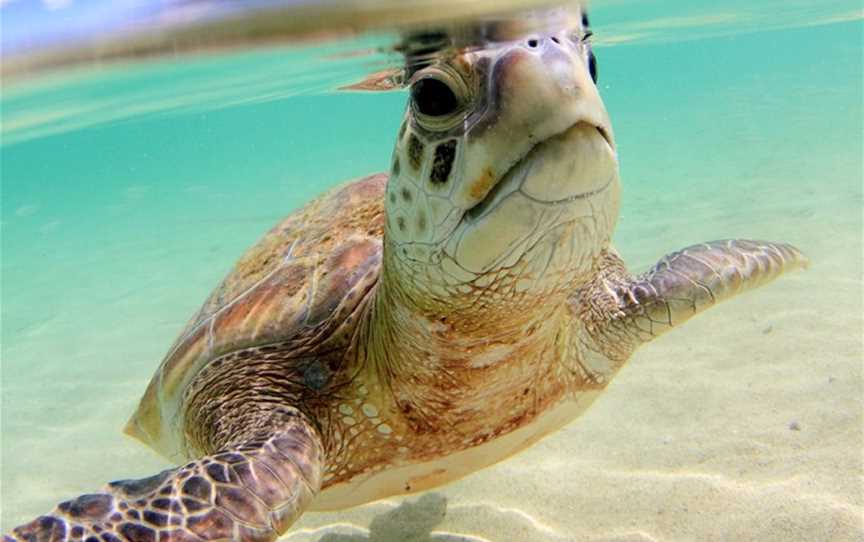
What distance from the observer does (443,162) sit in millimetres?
1901

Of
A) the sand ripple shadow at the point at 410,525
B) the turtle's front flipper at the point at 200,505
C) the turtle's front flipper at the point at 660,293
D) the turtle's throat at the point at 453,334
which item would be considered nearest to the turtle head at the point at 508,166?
the turtle's throat at the point at 453,334

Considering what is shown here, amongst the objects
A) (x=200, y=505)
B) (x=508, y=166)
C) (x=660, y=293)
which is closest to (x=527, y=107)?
(x=508, y=166)

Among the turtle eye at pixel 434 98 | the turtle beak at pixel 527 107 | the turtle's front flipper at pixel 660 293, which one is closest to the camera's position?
the turtle beak at pixel 527 107

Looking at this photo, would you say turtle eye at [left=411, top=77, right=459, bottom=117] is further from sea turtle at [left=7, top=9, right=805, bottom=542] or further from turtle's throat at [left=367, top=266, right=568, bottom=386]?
turtle's throat at [left=367, top=266, right=568, bottom=386]

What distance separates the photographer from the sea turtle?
5.96 feet

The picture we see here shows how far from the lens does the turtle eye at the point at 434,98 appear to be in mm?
1860

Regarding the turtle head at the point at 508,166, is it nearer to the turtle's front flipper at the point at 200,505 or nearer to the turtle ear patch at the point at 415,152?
the turtle ear patch at the point at 415,152

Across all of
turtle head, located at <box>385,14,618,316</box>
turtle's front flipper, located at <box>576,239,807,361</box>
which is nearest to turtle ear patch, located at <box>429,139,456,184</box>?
turtle head, located at <box>385,14,618,316</box>

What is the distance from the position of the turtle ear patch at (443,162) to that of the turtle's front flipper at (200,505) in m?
1.19

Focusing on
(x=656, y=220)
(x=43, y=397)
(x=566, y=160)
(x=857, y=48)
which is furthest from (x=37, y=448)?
(x=857, y=48)

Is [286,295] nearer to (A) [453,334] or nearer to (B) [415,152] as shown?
(A) [453,334]

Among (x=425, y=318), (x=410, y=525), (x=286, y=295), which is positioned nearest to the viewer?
(x=425, y=318)

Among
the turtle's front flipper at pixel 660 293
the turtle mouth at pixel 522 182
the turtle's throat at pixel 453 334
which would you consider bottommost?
the turtle's front flipper at pixel 660 293

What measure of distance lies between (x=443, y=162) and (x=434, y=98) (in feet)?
0.58
